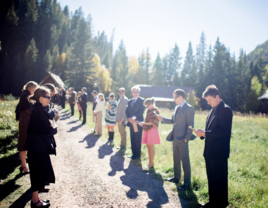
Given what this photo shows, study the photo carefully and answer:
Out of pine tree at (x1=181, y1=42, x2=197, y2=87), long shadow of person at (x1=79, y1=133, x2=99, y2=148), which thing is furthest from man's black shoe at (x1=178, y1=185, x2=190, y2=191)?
pine tree at (x1=181, y1=42, x2=197, y2=87)

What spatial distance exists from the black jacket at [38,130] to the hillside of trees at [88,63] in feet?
110

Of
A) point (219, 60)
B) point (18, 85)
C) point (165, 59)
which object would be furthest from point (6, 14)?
point (219, 60)

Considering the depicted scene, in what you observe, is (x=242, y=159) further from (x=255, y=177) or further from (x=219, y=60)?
(x=219, y=60)

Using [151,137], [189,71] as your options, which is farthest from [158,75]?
[151,137]

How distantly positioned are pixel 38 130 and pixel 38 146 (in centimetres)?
31

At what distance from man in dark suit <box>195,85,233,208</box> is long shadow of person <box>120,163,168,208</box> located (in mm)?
1059

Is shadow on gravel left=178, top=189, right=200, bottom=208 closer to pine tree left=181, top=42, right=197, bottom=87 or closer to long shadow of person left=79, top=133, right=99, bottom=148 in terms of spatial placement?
long shadow of person left=79, top=133, right=99, bottom=148

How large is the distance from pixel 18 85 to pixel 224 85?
176ft

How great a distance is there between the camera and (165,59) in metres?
66.1

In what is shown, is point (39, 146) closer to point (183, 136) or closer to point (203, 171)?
point (183, 136)

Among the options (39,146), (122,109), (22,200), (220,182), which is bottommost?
(22,200)

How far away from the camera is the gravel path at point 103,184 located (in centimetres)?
356

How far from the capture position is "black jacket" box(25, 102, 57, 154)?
10.7 feet

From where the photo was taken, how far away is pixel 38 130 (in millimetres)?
3270
